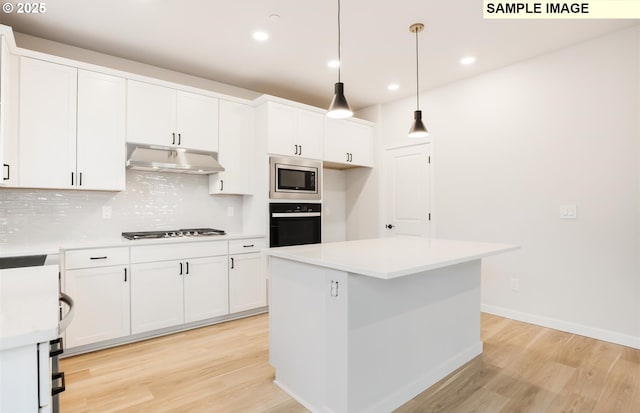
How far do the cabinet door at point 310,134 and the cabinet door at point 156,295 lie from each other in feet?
6.42

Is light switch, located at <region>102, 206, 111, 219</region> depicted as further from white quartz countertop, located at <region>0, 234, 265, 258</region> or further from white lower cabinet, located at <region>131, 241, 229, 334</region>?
white lower cabinet, located at <region>131, 241, 229, 334</region>

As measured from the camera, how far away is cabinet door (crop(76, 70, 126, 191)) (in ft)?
9.59

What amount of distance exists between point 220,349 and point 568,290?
10.7ft

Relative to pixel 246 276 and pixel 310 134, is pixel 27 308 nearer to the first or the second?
pixel 246 276

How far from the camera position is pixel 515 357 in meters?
2.64

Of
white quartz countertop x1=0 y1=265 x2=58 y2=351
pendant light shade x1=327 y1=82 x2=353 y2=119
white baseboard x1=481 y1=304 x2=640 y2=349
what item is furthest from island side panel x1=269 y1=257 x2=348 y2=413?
white baseboard x1=481 y1=304 x2=640 y2=349

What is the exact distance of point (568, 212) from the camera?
3197 millimetres

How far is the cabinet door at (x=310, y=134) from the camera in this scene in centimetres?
412

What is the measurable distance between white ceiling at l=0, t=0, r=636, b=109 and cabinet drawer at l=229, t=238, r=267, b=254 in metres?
1.89

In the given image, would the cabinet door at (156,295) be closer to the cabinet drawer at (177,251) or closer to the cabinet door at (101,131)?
the cabinet drawer at (177,251)


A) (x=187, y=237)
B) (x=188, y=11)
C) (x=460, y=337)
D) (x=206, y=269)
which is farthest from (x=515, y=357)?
(x=188, y=11)

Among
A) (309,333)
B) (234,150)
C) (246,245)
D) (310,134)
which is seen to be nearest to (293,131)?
(310,134)

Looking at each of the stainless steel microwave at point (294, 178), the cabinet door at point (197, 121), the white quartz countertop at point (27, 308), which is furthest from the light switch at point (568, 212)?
the white quartz countertop at point (27, 308)

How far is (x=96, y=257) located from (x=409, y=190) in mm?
3611
